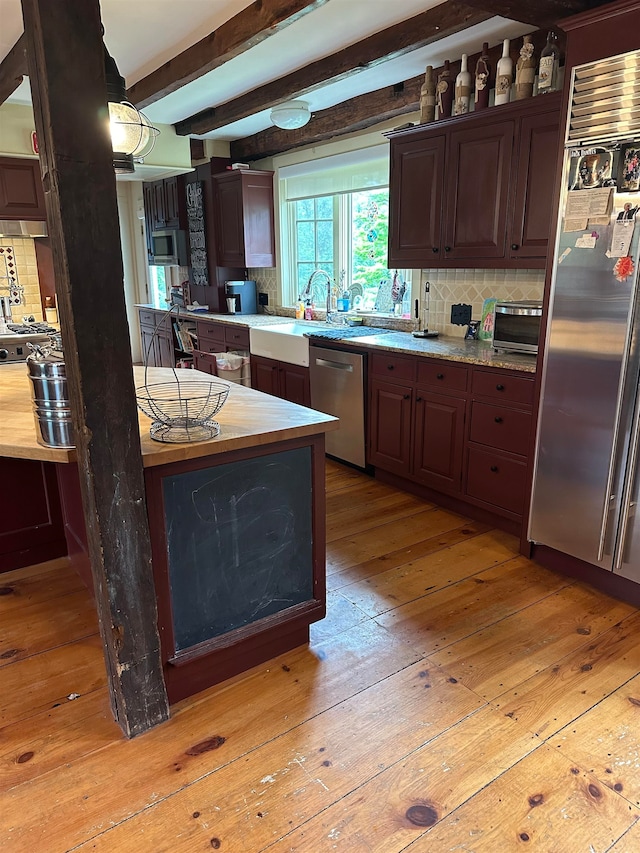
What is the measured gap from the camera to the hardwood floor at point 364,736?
150 cm

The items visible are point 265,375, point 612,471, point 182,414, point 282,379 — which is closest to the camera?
point 182,414

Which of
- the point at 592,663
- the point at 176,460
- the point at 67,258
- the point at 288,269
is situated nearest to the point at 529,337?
the point at 592,663

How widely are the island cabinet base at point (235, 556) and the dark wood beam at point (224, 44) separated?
6.64ft

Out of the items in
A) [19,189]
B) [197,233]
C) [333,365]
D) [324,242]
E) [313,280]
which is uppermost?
[19,189]

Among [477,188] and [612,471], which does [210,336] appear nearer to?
[477,188]

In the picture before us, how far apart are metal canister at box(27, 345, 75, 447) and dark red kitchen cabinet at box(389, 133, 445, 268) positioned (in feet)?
8.01

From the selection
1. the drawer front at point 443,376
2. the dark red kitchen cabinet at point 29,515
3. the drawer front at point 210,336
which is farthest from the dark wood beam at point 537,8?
the drawer front at point 210,336

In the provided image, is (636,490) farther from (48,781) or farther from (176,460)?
(48,781)

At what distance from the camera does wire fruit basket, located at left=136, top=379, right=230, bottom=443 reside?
6.00 ft

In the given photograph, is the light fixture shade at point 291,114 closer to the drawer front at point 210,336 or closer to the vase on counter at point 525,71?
the vase on counter at point 525,71

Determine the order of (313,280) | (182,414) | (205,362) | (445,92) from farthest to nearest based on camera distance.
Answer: (205,362)
(313,280)
(445,92)
(182,414)

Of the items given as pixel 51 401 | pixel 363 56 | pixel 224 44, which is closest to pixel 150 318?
pixel 224 44

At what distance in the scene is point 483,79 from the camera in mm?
3133

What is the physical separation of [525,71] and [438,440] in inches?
76.9
